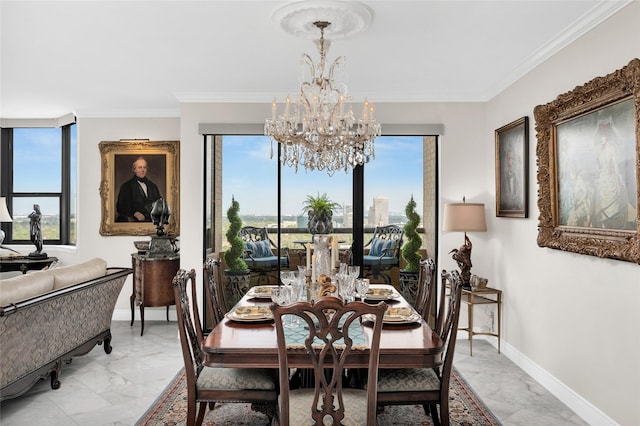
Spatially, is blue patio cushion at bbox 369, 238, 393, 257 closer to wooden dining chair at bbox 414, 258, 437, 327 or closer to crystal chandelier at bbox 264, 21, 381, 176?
wooden dining chair at bbox 414, 258, 437, 327

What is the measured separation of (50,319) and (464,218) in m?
3.69

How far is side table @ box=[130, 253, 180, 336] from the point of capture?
5.33 metres

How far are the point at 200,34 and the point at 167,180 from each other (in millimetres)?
3055

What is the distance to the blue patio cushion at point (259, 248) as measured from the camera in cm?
542

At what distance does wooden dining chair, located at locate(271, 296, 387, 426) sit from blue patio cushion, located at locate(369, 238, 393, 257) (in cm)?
305

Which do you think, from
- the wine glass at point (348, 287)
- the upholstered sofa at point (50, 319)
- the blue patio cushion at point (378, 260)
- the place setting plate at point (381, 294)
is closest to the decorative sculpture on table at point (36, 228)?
the upholstered sofa at point (50, 319)

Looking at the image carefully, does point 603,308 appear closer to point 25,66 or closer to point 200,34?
point 200,34

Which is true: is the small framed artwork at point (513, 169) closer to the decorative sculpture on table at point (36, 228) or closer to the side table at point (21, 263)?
the side table at point (21, 263)

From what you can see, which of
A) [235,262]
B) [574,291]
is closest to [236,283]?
[235,262]

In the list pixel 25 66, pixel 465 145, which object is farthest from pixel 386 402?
pixel 25 66

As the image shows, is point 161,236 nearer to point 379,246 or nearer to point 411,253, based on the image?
point 379,246

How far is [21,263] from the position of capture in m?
5.90

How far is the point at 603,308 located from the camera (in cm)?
300

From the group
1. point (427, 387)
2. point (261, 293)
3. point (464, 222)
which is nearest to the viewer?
point (427, 387)
